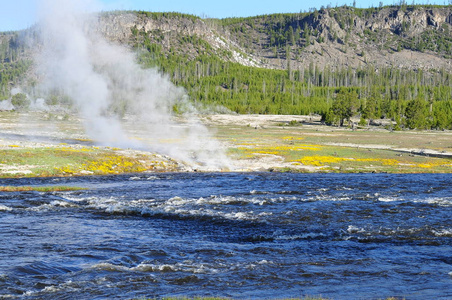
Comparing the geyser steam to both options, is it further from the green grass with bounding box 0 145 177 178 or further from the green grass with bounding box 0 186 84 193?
the green grass with bounding box 0 186 84 193

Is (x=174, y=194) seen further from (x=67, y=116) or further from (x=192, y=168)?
(x=67, y=116)

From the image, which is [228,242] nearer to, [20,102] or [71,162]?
[71,162]

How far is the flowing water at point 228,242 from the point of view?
594 inches

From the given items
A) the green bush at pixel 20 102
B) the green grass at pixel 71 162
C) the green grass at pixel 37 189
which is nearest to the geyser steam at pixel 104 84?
the green grass at pixel 71 162

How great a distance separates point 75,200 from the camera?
30469 millimetres

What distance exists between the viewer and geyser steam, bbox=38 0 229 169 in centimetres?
5531

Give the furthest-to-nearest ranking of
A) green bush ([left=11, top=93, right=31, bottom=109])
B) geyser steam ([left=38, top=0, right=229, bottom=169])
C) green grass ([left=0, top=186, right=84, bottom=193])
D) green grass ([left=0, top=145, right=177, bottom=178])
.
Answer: green bush ([left=11, top=93, right=31, bottom=109])
geyser steam ([left=38, top=0, right=229, bottom=169])
green grass ([left=0, top=145, right=177, bottom=178])
green grass ([left=0, top=186, right=84, bottom=193])

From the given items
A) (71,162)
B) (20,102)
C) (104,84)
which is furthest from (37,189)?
(20,102)

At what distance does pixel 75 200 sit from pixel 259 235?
45.1 ft

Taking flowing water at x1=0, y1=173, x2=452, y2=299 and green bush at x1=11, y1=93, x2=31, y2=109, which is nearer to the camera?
flowing water at x1=0, y1=173, x2=452, y2=299

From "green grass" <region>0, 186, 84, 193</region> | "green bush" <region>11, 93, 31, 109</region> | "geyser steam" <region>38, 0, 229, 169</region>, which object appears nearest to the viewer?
"green grass" <region>0, 186, 84, 193</region>

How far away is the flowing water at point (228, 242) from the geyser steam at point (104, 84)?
70.8 ft

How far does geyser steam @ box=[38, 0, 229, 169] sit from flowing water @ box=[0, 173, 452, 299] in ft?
70.8

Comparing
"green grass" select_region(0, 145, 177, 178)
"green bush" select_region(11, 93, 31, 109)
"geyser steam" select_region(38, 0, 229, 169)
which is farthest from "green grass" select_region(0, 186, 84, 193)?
"green bush" select_region(11, 93, 31, 109)
